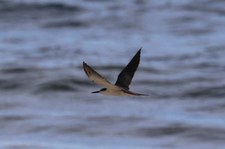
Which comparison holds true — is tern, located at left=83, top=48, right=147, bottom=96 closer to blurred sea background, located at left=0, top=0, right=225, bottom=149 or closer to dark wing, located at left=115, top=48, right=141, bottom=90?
dark wing, located at left=115, top=48, right=141, bottom=90

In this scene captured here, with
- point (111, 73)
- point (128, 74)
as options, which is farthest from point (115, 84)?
point (111, 73)

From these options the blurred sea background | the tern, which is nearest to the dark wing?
the tern

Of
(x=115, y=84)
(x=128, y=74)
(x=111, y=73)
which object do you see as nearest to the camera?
(x=115, y=84)

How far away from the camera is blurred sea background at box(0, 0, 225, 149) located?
58.1ft

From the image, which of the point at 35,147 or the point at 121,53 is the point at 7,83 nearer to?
the point at 121,53

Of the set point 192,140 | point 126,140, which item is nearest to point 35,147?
point 126,140

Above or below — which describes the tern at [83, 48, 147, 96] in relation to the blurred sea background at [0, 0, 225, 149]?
below

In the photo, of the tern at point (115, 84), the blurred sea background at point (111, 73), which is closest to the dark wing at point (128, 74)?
the tern at point (115, 84)

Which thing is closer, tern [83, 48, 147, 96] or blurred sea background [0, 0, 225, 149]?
tern [83, 48, 147, 96]

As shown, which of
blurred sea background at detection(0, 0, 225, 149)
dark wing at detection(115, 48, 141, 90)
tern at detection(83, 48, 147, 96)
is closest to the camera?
tern at detection(83, 48, 147, 96)

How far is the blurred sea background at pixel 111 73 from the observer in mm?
17719

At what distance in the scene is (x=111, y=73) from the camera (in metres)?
23.5

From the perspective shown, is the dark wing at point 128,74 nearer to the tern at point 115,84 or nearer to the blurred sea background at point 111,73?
the tern at point 115,84

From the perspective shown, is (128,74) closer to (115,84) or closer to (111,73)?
(115,84)
